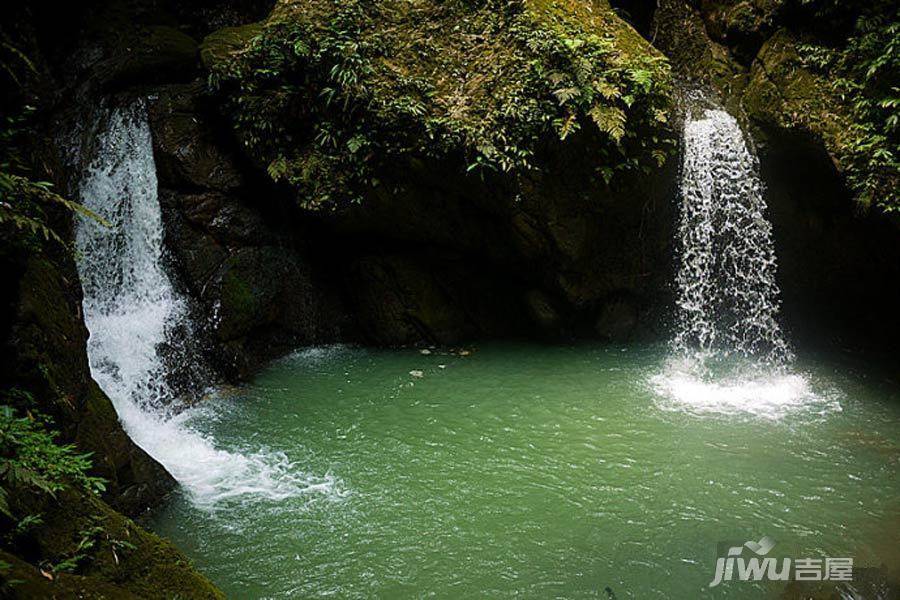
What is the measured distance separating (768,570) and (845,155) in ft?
17.1

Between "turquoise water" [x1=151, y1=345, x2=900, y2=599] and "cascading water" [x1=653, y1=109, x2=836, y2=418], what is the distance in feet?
2.04

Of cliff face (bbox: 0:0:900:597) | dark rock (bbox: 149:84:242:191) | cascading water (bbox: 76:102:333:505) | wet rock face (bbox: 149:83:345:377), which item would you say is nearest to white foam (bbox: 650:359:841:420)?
cliff face (bbox: 0:0:900:597)

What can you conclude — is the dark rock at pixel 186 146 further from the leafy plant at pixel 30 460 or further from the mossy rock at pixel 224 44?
the leafy plant at pixel 30 460

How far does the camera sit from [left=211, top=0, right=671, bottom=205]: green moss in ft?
24.8

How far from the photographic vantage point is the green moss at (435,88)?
7.55 meters

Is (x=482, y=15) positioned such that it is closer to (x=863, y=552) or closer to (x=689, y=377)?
(x=689, y=377)

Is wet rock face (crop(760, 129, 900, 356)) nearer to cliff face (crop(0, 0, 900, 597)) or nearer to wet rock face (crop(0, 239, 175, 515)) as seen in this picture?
cliff face (crop(0, 0, 900, 597))

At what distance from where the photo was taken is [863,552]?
14.3 ft

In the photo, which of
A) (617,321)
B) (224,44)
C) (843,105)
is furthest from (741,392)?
(224,44)

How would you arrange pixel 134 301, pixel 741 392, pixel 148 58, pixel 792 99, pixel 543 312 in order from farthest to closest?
pixel 543 312 → pixel 148 58 → pixel 134 301 → pixel 792 99 → pixel 741 392

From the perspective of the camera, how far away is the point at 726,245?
817 centimetres

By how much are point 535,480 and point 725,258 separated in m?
4.65

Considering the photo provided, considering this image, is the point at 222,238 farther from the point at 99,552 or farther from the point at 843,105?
the point at 843,105

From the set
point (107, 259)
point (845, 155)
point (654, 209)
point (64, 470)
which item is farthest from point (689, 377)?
point (107, 259)
